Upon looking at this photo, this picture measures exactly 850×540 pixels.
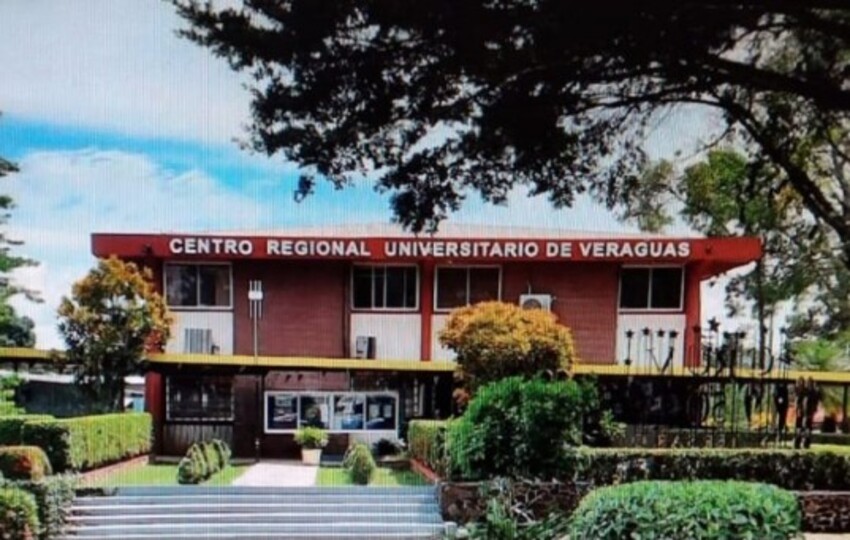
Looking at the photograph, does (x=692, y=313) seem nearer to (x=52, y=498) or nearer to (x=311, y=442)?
(x=311, y=442)

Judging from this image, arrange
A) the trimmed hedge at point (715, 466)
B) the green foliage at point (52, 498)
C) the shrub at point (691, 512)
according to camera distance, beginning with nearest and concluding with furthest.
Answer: the shrub at point (691, 512) < the green foliage at point (52, 498) < the trimmed hedge at point (715, 466)

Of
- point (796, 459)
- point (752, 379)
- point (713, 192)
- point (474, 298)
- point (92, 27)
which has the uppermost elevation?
point (92, 27)

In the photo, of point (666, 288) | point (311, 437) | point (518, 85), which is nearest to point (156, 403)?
point (311, 437)

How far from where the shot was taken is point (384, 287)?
2.37 meters

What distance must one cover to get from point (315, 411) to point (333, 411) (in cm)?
5

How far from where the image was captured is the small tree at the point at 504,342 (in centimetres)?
243

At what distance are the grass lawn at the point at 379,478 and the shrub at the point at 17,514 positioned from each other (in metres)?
0.85

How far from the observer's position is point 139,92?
91.4 inches

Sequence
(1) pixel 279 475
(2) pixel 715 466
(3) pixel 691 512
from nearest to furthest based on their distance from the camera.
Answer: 1. (3) pixel 691 512
2. (1) pixel 279 475
3. (2) pixel 715 466

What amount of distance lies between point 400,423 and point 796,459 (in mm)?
1235

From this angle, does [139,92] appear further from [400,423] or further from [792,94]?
[792,94]

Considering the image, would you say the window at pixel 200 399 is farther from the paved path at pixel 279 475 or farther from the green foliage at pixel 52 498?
the green foliage at pixel 52 498

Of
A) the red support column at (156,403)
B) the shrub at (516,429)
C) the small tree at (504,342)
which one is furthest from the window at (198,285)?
the shrub at (516,429)

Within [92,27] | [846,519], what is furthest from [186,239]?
[846,519]
